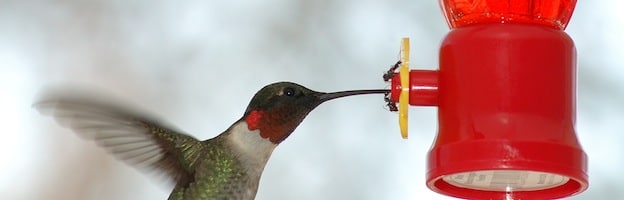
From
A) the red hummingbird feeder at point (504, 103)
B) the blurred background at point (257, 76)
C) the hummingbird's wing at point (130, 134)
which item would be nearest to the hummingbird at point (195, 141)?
Answer: the hummingbird's wing at point (130, 134)

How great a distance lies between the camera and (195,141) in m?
2.30

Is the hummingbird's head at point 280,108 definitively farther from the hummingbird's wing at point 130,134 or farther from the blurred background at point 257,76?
the blurred background at point 257,76

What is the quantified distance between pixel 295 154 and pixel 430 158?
141cm

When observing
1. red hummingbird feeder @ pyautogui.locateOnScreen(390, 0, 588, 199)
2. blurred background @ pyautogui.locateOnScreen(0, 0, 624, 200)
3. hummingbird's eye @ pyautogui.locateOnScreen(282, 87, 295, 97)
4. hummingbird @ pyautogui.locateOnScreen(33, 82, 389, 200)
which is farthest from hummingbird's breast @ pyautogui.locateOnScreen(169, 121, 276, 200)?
blurred background @ pyautogui.locateOnScreen(0, 0, 624, 200)

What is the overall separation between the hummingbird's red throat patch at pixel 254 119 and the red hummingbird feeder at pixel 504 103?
0.99ft

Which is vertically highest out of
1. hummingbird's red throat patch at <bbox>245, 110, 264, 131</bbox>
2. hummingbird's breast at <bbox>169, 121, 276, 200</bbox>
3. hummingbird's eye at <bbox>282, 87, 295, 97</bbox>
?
hummingbird's eye at <bbox>282, 87, 295, 97</bbox>

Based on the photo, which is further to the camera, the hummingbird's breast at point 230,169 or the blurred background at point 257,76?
the blurred background at point 257,76

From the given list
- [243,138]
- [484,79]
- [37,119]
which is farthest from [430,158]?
[37,119]

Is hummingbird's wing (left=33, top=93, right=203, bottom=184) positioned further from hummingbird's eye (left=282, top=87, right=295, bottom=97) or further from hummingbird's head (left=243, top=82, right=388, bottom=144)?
hummingbird's eye (left=282, top=87, right=295, bottom=97)

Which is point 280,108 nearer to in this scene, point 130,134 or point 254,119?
point 254,119

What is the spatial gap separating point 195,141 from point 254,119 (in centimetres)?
21

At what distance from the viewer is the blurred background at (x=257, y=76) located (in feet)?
10.7

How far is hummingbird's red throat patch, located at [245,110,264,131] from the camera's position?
2129 millimetres

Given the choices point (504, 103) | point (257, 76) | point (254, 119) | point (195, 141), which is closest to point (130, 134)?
point (195, 141)
